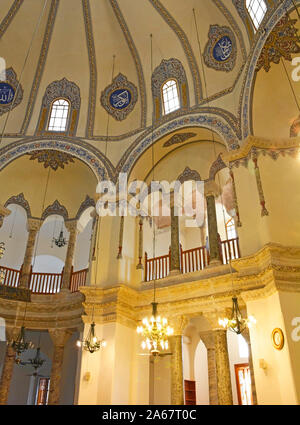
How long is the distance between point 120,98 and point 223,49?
13.3 ft

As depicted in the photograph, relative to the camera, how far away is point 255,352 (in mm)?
7746

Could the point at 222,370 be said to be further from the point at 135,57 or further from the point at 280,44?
the point at 135,57

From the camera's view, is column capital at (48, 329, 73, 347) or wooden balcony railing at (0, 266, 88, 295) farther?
wooden balcony railing at (0, 266, 88, 295)

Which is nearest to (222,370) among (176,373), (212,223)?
(176,373)

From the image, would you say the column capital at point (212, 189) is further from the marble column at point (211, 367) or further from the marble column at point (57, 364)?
the marble column at point (57, 364)

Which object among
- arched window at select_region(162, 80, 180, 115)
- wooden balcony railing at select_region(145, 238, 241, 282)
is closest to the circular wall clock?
wooden balcony railing at select_region(145, 238, 241, 282)

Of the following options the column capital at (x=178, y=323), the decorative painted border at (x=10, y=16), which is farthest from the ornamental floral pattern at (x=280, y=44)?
the decorative painted border at (x=10, y=16)

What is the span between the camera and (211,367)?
11.1 meters

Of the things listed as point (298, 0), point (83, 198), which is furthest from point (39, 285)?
point (298, 0)

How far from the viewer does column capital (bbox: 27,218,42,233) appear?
13.7m

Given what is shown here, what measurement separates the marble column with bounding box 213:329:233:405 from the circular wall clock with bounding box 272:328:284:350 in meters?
1.81

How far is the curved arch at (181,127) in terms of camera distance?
33.9 ft

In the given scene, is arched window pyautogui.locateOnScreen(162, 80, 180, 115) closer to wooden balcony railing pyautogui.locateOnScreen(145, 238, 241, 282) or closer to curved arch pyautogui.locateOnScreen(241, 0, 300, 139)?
curved arch pyautogui.locateOnScreen(241, 0, 300, 139)

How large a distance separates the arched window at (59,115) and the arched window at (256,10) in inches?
277
